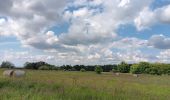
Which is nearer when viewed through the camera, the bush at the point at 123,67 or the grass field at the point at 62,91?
the grass field at the point at 62,91

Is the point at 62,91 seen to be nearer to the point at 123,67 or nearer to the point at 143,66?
the point at 143,66

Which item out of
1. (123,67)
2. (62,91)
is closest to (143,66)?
(123,67)

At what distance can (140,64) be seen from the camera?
482 ft

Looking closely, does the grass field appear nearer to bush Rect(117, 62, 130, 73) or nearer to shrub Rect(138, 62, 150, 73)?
shrub Rect(138, 62, 150, 73)

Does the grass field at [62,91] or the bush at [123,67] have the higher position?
the bush at [123,67]

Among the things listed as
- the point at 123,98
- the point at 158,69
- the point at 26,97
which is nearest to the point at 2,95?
the point at 26,97

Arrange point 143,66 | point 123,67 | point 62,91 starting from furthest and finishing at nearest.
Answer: point 123,67
point 143,66
point 62,91

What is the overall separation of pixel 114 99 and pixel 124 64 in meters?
148

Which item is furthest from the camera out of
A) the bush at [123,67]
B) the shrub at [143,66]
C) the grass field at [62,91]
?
the bush at [123,67]

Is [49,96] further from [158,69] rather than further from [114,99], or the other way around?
[158,69]

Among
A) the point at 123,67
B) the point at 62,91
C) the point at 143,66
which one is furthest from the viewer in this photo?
the point at 123,67

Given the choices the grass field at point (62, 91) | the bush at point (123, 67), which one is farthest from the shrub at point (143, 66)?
the grass field at point (62, 91)

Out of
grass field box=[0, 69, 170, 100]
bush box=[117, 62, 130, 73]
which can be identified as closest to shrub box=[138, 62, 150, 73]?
bush box=[117, 62, 130, 73]

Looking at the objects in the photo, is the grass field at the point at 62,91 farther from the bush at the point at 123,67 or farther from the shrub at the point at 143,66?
the bush at the point at 123,67
